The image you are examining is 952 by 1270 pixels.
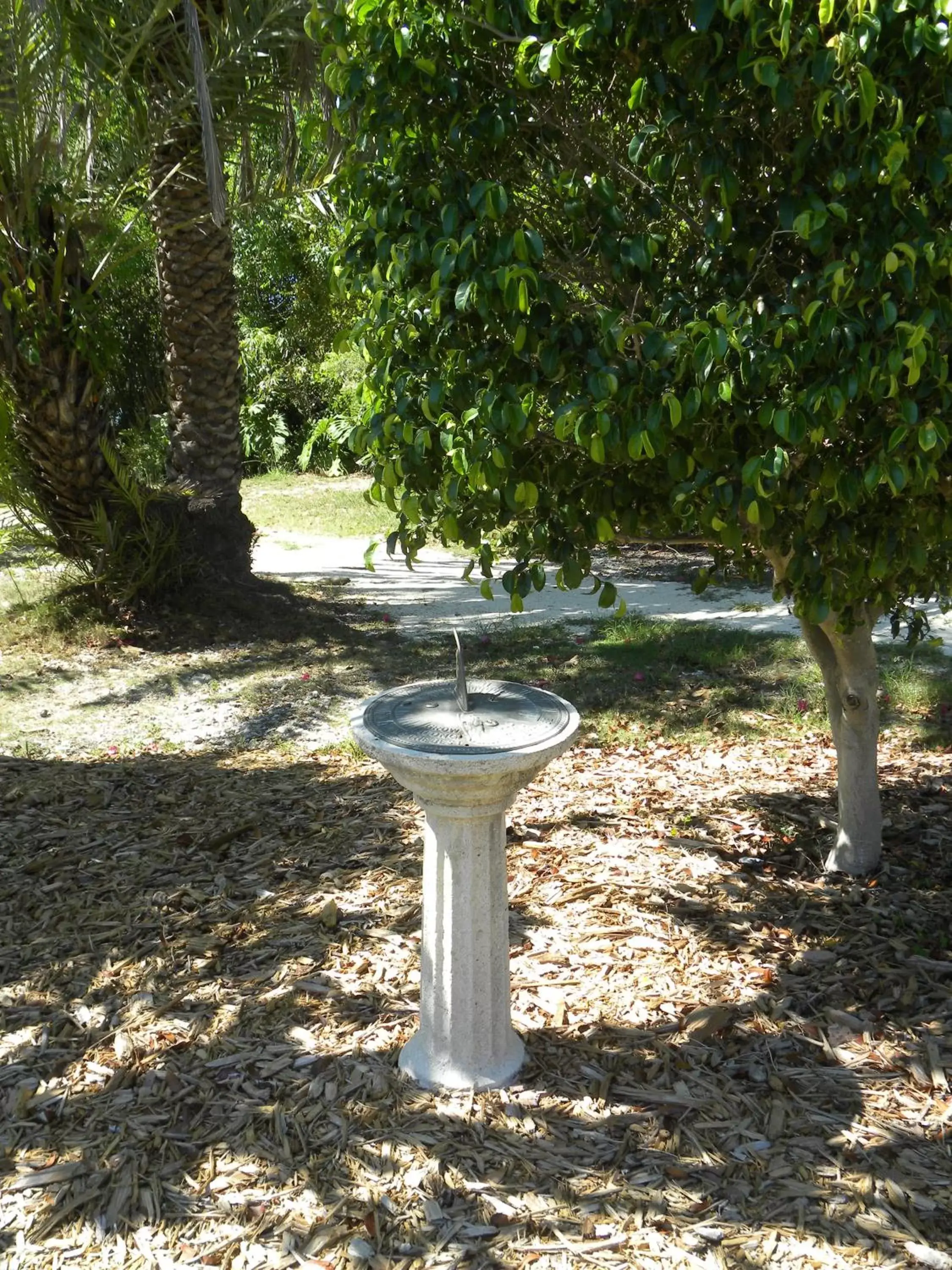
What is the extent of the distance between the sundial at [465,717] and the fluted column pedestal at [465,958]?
17 cm

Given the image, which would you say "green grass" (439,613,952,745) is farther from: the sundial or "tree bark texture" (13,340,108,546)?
the sundial

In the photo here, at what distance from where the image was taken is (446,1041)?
2.99 m

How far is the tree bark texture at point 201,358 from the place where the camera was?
8.45m

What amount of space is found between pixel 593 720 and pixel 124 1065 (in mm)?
3460

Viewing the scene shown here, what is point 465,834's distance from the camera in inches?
110

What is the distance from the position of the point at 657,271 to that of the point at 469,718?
1.21m

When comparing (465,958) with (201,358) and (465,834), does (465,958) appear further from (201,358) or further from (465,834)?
(201,358)

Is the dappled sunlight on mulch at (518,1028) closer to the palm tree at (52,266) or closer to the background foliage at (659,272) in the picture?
the background foliage at (659,272)

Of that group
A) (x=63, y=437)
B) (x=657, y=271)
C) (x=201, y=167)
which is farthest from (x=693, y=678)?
(x=201, y=167)

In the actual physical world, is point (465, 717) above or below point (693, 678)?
above

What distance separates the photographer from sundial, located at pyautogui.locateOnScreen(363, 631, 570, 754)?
2.70m

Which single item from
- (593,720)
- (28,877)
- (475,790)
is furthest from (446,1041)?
(593,720)

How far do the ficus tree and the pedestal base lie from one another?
1276 millimetres

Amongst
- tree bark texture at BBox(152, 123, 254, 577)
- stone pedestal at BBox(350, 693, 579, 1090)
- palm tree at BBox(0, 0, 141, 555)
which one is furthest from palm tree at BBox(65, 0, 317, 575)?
stone pedestal at BBox(350, 693, 579, 1090)
